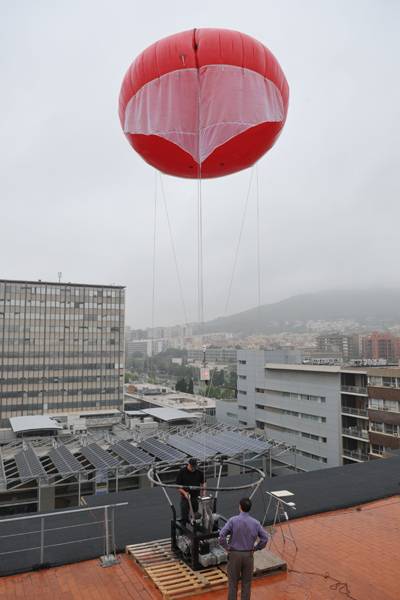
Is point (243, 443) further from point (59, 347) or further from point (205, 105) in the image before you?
point (59, 347)

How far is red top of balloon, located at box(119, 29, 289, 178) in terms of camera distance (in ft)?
25.9

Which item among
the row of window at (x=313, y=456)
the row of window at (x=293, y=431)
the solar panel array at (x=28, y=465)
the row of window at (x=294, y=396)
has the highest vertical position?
the row of window at (x=294, y=396)

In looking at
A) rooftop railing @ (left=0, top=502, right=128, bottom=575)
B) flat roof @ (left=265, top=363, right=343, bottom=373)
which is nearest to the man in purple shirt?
rooftop railing @ (left=0, top=502, right=128, bottom=575)

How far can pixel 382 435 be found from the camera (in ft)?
96.6

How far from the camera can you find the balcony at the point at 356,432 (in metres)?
31.1

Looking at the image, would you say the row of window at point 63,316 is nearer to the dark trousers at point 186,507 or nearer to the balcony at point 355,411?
the balcony at point 355,411

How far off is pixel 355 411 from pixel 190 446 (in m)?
14.6

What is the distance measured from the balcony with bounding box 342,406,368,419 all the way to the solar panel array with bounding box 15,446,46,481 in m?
22.6

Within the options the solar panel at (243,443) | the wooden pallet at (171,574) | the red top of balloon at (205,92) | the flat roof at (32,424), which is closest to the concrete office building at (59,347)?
the flat roof at (32,424)

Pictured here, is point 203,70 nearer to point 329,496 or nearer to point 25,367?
point 329,496

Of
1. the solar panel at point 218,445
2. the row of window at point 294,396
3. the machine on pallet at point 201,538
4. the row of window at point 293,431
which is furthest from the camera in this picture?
the row of window at point 294,396

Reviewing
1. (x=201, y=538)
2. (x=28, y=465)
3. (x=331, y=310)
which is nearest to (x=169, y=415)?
(x=28, y=465)

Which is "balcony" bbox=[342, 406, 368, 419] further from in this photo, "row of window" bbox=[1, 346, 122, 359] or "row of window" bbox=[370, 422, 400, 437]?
"row of window" bbox=[1, 346, 122, 359]

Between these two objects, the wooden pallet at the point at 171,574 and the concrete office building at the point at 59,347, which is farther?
the concrete office building at the point at 59,347
